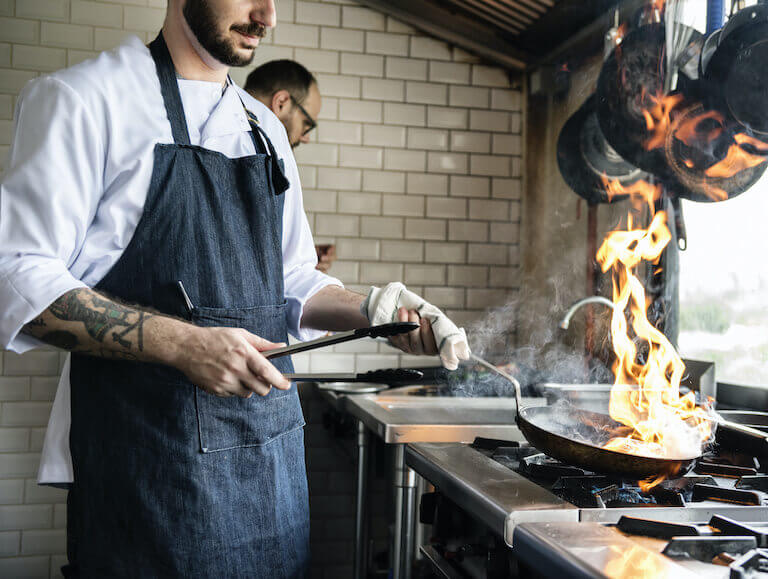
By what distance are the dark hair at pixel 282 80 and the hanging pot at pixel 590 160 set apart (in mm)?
1088

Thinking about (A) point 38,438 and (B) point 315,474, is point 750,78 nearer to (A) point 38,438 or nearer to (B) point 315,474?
(B) point 315,474

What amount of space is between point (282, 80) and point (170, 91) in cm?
156

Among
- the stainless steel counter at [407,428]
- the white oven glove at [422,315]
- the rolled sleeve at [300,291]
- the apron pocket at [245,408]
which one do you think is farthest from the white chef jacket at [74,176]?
the stainless steel counter at [407,428]

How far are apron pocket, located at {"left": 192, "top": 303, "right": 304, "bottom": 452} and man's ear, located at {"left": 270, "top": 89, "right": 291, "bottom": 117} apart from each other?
158 centimetres

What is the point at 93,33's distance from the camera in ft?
10.4

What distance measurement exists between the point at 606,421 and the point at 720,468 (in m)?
0.26

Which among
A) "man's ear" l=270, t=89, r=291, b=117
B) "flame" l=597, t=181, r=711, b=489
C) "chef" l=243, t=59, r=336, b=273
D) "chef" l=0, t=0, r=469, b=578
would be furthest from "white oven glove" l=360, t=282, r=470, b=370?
"man's ear" l=270, t=89, r=291, b=117

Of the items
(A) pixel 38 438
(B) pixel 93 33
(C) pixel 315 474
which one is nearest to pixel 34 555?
(A) pixel 38 438

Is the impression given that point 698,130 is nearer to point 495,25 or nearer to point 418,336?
point 418,336

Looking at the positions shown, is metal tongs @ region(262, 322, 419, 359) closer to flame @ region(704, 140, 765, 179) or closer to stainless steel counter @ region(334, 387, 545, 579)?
stainless steel counter @ region(334, 387, 545, 579)

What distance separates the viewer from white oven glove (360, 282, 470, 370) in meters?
1.39

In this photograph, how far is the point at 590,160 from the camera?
266 cm

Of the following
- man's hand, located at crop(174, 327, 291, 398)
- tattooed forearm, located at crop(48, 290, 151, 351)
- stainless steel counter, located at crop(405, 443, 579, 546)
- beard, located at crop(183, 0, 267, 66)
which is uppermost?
beard, located at crop(183, 0, 267, 66)

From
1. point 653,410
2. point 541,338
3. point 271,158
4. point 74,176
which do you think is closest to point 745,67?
point 653,410
